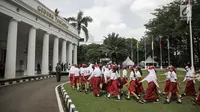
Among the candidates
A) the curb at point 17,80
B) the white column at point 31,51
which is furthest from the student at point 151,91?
the white column at point 31,51

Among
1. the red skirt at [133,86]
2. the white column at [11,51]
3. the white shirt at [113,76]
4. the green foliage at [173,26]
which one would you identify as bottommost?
the red skirt at [133,86]

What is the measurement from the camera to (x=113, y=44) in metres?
51.5

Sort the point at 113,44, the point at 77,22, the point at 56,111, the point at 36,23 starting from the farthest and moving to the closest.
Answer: the point at 113,44, the point at 77,22, the point at 36,23, the point at 56,111

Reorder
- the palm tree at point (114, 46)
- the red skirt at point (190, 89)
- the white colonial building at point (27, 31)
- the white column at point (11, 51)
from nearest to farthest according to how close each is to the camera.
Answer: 1. the red skirt at point (190, 89)
2. the white column at point (11, 51)
3. the white colonial building at point (27, 31)
4. the palm tree at point (114, 46)

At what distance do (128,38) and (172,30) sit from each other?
37845 mm

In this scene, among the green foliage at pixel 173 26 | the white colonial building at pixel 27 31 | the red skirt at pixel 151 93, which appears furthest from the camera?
the green foliage at pixel 173 26

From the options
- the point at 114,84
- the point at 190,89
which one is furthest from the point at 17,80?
the point at 190,89

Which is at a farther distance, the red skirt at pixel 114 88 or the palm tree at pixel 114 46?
the palm tree at pixel 114 46

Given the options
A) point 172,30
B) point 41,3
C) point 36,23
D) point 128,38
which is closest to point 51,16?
point 41,3

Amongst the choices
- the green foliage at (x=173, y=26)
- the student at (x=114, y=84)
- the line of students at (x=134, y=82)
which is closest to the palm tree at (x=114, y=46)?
the green foliage at (x=173, y=26)

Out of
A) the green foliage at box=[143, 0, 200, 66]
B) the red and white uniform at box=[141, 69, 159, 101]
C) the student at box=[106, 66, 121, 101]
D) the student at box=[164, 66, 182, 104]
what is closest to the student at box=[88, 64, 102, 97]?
the student at box=[106, 66, 121, 101]

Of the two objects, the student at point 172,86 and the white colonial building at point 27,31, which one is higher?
the white colonial building at point 27,31

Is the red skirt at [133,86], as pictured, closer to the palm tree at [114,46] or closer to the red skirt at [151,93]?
the red skirt at [151,93]

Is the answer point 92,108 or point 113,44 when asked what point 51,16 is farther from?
point 113,44
